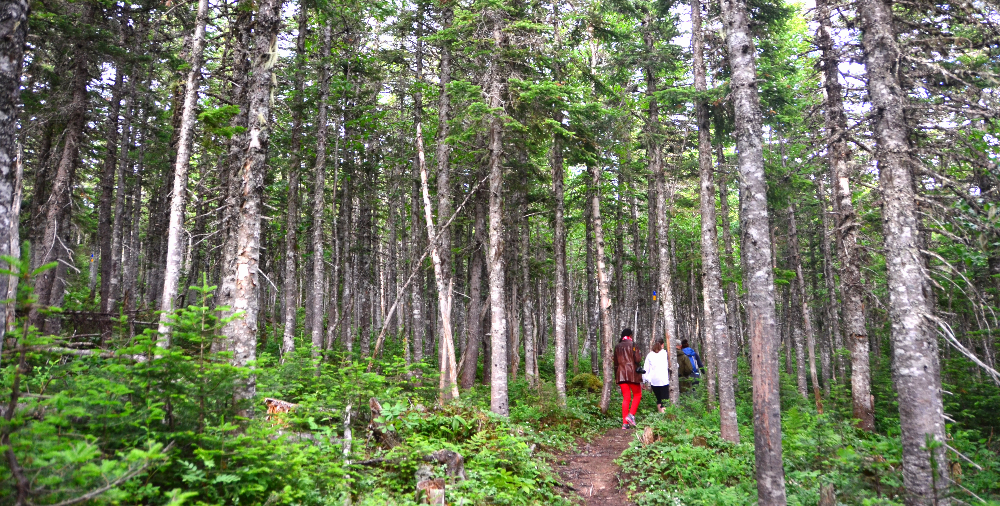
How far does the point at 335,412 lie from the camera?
746cm

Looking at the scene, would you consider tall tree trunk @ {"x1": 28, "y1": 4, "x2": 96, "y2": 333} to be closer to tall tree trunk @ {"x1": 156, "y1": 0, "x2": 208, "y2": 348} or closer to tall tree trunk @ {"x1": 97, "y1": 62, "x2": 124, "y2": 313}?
tall tree trunk @ {"x1": 97, "y1": 62, "x2": 124, "y2": 313}

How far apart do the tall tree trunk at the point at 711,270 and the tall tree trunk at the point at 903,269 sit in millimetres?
4010

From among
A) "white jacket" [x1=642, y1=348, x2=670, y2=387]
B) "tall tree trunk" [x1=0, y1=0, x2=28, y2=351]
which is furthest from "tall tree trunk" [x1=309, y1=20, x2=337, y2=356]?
"tall tree trunk" [x1=0, y1=0, x2=28, y2=351]

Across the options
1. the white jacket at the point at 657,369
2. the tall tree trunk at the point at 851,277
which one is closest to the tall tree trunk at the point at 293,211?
the white jacket at the point at 657,369

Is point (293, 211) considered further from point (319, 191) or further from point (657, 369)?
point (657, 369)

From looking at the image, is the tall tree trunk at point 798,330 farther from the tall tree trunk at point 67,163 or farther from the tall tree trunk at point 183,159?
the tall tree trunk at point 67,163

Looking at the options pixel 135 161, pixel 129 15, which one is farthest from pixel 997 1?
pixel 135 161

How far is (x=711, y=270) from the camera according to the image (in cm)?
1309

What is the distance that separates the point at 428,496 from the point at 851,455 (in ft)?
19.1

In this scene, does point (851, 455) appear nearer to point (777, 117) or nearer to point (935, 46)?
point (935, 46)

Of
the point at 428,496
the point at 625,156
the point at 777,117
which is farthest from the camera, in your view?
the point at 625,156

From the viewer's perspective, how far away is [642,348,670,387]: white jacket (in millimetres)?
13969

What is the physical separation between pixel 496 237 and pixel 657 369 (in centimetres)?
604

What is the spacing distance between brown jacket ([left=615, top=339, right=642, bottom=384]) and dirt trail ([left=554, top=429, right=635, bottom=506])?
1.54 m
